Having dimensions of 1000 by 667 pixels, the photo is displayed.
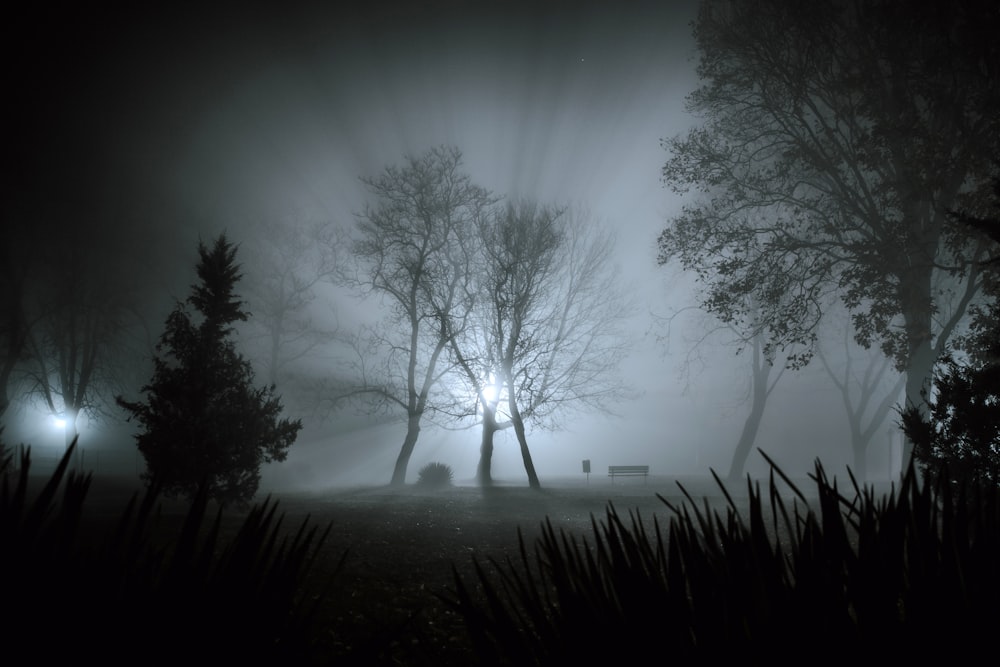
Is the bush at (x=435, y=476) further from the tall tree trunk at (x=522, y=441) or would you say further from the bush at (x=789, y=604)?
the bush at (x=789, y=604)

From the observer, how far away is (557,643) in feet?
3.57

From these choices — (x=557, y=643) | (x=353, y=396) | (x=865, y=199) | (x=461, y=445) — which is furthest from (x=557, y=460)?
(x=557, y=643)

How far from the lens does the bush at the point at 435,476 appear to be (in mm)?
28516

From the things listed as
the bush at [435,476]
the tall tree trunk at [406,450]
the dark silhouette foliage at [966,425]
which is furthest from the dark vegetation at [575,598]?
→ the tall tree trunk at [406,450]

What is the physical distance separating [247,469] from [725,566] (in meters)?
16.3

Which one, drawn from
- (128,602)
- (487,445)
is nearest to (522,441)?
(487,445)

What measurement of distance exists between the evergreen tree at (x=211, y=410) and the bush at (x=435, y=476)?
13078mm

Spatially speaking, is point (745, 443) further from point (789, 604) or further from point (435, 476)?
point (789, 604)

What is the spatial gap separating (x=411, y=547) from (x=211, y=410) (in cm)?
663

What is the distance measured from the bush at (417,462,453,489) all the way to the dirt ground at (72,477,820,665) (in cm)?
162

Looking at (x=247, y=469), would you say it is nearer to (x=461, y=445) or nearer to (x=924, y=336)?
(x=924, y=336)

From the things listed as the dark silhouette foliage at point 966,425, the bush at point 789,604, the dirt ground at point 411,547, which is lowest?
the dirt ground at point 411,547

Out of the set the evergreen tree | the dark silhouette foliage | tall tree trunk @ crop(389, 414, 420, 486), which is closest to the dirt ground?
the evergreen tree

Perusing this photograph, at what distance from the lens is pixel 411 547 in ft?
41.0
